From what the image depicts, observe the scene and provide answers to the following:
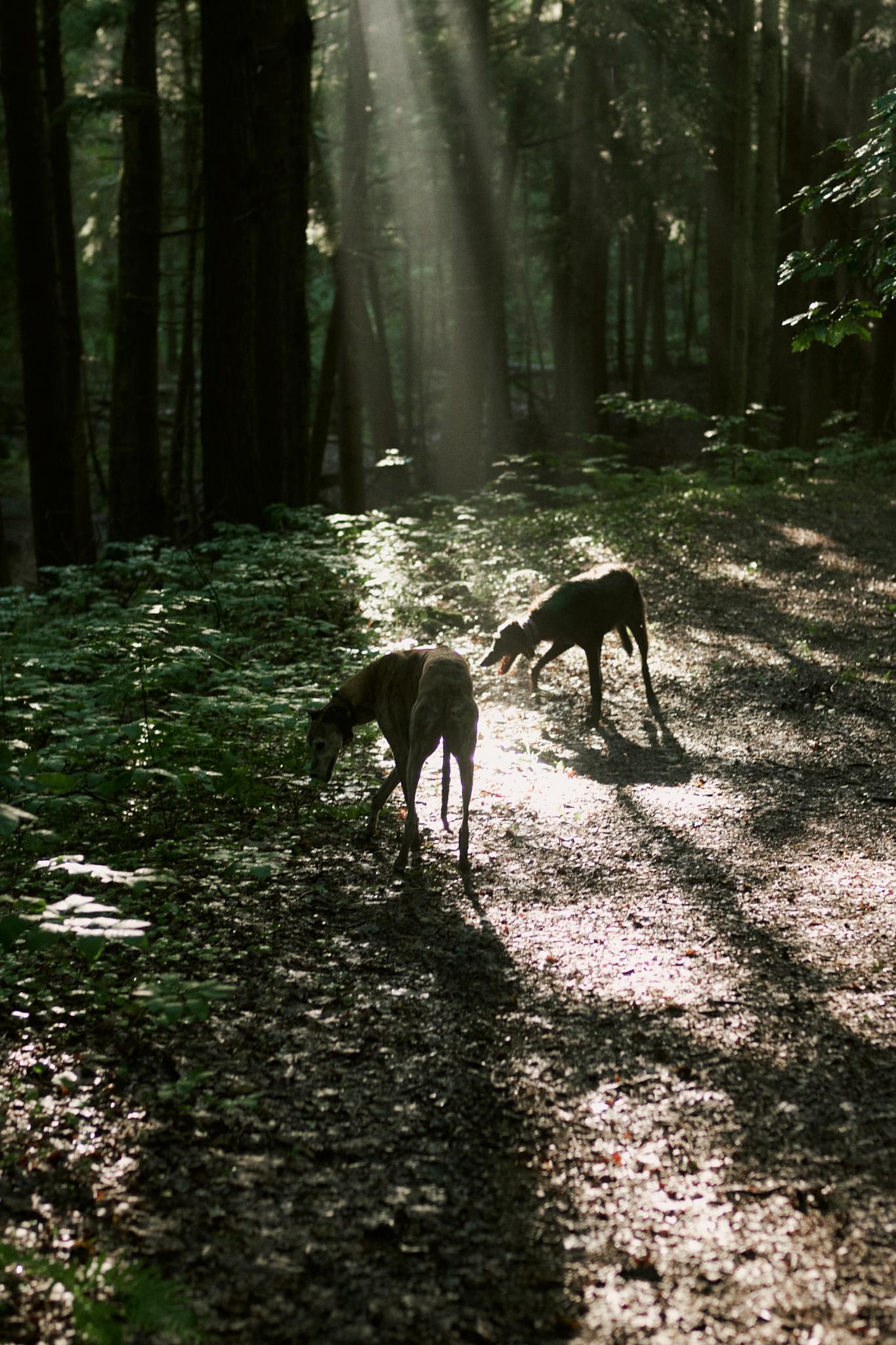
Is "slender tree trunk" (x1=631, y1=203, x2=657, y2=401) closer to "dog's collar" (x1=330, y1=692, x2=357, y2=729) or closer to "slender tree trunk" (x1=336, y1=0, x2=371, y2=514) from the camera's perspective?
"slender tree trunk" (x1=336, y1=0, x2=371, y2=514)

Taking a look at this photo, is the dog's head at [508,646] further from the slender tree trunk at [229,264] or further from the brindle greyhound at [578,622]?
the slender tree trunk at [229,264]

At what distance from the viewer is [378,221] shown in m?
22.6

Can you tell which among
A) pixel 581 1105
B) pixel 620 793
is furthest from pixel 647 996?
pixel 620 793

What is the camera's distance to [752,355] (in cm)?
2156

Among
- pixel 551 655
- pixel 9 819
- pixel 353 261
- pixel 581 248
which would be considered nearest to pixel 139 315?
pixel 353 261

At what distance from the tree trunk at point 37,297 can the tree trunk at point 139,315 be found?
1930 mm

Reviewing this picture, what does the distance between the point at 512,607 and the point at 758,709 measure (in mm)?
3715

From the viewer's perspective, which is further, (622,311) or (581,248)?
(622,311)

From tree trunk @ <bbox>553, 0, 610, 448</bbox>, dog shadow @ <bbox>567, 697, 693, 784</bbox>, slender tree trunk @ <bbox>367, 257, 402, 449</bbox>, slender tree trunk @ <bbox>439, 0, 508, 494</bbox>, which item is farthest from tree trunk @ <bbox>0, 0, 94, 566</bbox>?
slender tree trunk @ <bbox>367, 257, 402, 449</bbox>

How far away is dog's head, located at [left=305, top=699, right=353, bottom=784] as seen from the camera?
5980mm

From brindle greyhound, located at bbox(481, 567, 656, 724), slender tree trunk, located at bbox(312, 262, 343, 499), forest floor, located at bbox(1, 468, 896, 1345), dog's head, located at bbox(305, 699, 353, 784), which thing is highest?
slender tree trunk, located at bbox(312, 262, 343, 499)

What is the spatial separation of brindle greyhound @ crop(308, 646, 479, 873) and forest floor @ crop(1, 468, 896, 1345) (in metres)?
0.33

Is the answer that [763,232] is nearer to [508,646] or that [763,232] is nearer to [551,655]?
[551,655]

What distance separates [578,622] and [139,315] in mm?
11403
